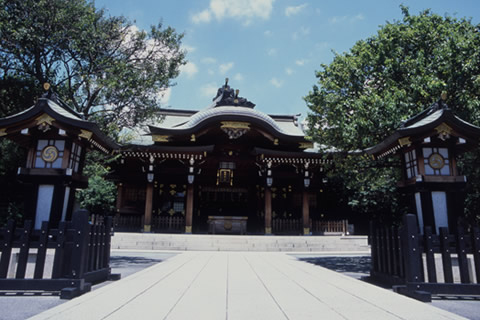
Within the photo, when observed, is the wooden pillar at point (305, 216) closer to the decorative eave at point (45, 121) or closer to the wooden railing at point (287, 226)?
the wooden railing at point (287, 226)

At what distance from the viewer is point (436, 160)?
7.23 metres

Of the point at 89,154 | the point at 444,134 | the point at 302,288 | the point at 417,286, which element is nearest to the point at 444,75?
the point at 444,134

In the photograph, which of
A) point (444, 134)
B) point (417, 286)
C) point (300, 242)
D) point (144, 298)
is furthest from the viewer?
point (300, 242)

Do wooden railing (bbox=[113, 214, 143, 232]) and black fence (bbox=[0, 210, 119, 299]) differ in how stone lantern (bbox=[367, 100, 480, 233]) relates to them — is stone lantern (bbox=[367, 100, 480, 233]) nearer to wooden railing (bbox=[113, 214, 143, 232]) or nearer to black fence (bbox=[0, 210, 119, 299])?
black fence (bbox=[0, 210, 119, 299])

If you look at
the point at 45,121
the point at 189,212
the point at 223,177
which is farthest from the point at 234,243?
the point at 45,121

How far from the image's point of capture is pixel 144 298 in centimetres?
405

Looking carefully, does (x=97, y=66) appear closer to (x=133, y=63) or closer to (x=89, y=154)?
(x=133, y=63)

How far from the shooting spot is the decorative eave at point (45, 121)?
700 centimetres

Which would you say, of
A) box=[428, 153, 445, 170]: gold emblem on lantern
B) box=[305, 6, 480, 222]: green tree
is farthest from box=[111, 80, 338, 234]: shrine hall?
box=[428, 153, 445, 170]: gold emblem on lantern

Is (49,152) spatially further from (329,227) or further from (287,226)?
(329,227)

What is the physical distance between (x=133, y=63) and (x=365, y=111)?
26.6 feet

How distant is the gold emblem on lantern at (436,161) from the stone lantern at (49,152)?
819cm

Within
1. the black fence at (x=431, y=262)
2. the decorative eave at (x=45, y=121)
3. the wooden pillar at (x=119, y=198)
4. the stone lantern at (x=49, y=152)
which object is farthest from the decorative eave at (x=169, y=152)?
the black fence at (x=431, y=262)

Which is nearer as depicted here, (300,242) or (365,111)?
(365,111)
